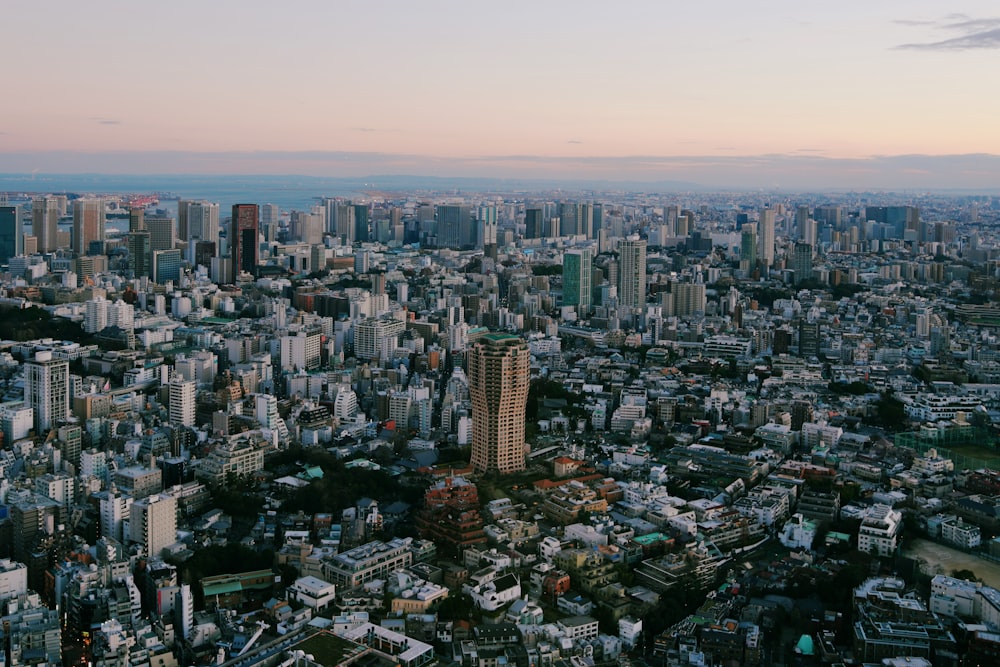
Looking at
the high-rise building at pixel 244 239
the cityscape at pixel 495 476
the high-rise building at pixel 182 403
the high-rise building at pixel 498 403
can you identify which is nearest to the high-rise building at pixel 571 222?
the high-rise building at pixel 244 239

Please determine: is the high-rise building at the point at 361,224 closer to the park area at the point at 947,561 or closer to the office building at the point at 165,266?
the office building at the point at 165,266

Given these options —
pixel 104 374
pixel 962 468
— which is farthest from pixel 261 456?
pixel 962 468

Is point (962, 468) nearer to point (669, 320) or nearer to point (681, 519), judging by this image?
point (681, 519)

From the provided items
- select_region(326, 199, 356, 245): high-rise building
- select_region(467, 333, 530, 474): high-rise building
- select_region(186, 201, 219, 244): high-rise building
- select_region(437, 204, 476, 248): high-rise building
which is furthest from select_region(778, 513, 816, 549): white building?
select_region(326, 199, 356, 245): high-rise building

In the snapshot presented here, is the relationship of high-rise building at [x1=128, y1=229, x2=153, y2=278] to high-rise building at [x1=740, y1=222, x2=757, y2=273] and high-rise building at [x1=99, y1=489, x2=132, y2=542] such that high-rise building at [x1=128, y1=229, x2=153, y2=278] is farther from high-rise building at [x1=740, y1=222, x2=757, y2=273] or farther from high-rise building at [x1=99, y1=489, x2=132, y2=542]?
high-rise building at [x1=99, y1=489, x2=132, y2=542]

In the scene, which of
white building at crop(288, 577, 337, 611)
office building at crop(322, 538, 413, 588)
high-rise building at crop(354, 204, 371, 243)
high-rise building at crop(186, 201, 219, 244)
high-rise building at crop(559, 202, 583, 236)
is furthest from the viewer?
high-rise building at crop(559, 202, 583, 236)

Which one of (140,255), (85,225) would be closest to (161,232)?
(85,225)
